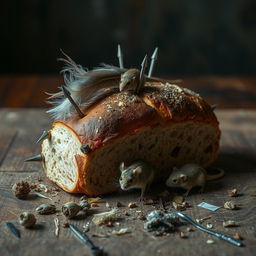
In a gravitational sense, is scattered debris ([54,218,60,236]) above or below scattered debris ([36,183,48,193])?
above

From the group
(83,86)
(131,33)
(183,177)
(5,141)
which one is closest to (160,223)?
(183,177)

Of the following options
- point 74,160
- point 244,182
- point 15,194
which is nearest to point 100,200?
point 74,160

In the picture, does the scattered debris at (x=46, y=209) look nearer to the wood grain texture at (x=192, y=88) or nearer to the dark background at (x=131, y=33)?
the wood grain texture at (x=192, y=88)

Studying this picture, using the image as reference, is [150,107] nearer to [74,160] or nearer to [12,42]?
[74,160]

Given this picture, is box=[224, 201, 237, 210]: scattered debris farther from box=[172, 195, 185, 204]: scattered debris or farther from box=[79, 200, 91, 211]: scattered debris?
box=[79, 200, 91, 211]: scattered debris

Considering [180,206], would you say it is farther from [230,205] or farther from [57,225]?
[57,225]

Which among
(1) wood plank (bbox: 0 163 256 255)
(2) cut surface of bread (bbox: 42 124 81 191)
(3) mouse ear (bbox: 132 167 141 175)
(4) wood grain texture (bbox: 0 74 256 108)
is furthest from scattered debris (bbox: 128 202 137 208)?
(4) wood grain texture (bbox: 0 74 256 108)

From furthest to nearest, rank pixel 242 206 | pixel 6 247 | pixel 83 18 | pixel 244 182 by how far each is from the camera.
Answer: pixel 83 18 < pixel 244 182 < pixel 242 206 < pixel 6 247
